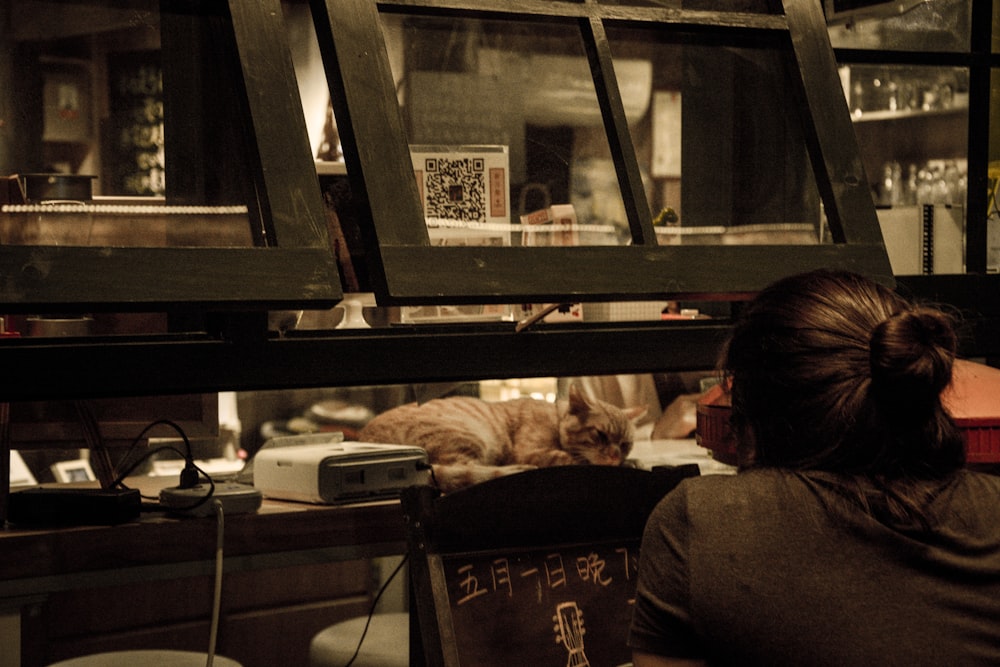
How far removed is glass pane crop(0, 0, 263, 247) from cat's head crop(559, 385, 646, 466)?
1.08 meters

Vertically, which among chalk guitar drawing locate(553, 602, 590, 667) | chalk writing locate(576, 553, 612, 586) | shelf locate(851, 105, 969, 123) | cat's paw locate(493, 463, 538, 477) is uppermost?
shelf locate(851, 105, 969, 123)

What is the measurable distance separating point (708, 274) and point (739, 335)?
37 centimetres

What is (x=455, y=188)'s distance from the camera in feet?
5.26

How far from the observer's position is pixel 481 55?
1656mm

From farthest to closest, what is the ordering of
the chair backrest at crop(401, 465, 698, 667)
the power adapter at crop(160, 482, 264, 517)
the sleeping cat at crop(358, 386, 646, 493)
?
the sleeping cat at crop(358, 386, 646, 493) < the power adapter at crop(160, 482, 264, 517) < the chair backrest at crop(401, 465, 698, 667)

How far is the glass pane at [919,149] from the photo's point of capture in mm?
2283

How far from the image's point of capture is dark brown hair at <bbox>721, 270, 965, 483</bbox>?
3.58ft

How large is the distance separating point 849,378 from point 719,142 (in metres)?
0.82

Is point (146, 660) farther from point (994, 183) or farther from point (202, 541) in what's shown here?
point (994, 183)

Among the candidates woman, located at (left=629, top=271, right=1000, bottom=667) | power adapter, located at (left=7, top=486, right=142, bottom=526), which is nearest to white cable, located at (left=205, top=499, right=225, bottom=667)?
power adapter, located at (left=7, top=486, right=142, bottom=526)

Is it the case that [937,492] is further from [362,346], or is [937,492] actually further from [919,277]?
[919,277]

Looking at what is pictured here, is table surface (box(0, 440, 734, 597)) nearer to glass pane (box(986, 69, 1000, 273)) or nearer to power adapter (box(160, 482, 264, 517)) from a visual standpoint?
power adapter (box(160, 482, 264, 517))

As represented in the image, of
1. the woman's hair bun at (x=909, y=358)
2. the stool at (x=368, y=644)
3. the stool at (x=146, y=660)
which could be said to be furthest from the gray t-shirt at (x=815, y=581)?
the stool at (x=368, y=644)

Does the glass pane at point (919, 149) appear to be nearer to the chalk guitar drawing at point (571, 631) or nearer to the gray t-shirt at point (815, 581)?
the chalk guitar drawing at point (571, 631)
